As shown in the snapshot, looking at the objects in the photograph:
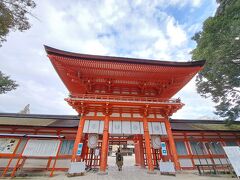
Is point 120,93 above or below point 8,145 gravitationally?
above

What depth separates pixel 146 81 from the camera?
9.94 metres

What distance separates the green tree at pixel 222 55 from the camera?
9.39 meters

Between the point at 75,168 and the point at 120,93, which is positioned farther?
the point at 120,93

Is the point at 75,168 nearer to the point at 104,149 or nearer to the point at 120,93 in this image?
the point at 104,149

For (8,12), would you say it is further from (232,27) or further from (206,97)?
(206,97)

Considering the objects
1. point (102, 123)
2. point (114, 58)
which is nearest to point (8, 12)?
point (114, 58)

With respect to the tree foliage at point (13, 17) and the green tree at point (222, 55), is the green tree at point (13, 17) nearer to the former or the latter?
the tree foliage at point (13, 17)

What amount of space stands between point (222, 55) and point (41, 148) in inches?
606

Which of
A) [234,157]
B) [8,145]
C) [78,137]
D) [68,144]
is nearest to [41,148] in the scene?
[68,144]

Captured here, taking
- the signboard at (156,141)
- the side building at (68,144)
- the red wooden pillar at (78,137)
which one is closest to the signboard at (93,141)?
the red wooden pillar at (78,137)

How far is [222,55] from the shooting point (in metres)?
Answer: 10.3

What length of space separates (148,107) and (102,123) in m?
3.54

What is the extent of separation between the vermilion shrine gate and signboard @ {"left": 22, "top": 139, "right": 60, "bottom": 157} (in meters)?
1.62

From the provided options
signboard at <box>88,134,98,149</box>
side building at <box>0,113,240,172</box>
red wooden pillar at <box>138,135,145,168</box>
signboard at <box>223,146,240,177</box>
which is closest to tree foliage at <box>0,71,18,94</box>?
side building at <box>0,113,240,172</box>
